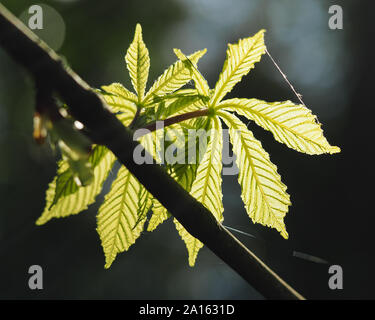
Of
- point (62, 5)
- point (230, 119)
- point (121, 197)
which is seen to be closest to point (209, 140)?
point (230, 119)

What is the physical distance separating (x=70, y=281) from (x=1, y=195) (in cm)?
192

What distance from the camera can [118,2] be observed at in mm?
6773

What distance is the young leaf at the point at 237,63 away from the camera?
734 millimetres

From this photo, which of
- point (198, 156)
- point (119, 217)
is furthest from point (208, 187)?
point (119, 217)

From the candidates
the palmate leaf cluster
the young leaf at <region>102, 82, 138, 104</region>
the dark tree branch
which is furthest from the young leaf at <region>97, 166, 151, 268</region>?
the dark tree branch

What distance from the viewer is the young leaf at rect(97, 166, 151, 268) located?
715 mm

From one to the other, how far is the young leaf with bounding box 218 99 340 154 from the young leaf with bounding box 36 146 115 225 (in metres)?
0.25

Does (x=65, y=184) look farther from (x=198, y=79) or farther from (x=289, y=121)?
(x=289, y=121)

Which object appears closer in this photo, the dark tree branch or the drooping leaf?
the dark tree branch

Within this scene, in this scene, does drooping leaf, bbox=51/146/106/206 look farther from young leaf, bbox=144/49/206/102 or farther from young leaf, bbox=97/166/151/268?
young leaf, bbox=144/49/206/102

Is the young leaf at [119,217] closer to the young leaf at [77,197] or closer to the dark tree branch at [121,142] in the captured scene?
the young leaf at [77,197]

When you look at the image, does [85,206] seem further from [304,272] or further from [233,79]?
[304,272]

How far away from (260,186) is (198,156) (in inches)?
4.9

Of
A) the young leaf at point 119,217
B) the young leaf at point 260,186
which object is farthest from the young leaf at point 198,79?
the young leaf at point 119,217
